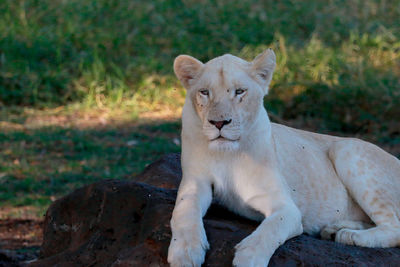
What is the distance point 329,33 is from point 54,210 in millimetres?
7673

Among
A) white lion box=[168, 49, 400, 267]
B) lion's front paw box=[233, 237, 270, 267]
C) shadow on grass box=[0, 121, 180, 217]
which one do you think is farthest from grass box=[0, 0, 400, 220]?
lion's front paw box=[233, 237, 270, 267]

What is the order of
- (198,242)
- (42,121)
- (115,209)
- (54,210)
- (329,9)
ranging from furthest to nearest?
(329,9) → (42,121) → (54,210) → (115,209) → (198,242)

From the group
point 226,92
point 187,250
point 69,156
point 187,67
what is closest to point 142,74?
point 69,156

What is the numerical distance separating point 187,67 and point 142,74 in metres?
6.15

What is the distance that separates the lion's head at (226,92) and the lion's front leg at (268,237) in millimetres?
427

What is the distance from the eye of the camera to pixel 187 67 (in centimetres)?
380

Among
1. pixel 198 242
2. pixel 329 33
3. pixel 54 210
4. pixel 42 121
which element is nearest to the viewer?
pixel 198 242

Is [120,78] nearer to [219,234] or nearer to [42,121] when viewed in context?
[42,121]

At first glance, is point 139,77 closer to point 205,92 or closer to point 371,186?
point 371,186

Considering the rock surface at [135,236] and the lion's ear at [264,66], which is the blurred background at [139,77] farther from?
the lion's ear at [264,66]

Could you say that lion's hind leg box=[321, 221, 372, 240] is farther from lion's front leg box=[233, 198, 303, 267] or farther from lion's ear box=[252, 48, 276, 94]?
lion's ear box=[252, 48, 276, 94]

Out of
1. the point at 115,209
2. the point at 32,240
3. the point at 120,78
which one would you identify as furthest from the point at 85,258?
the point at 120,78

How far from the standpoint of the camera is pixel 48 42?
10.2 m

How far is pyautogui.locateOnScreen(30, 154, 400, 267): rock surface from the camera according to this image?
343 centimetres
